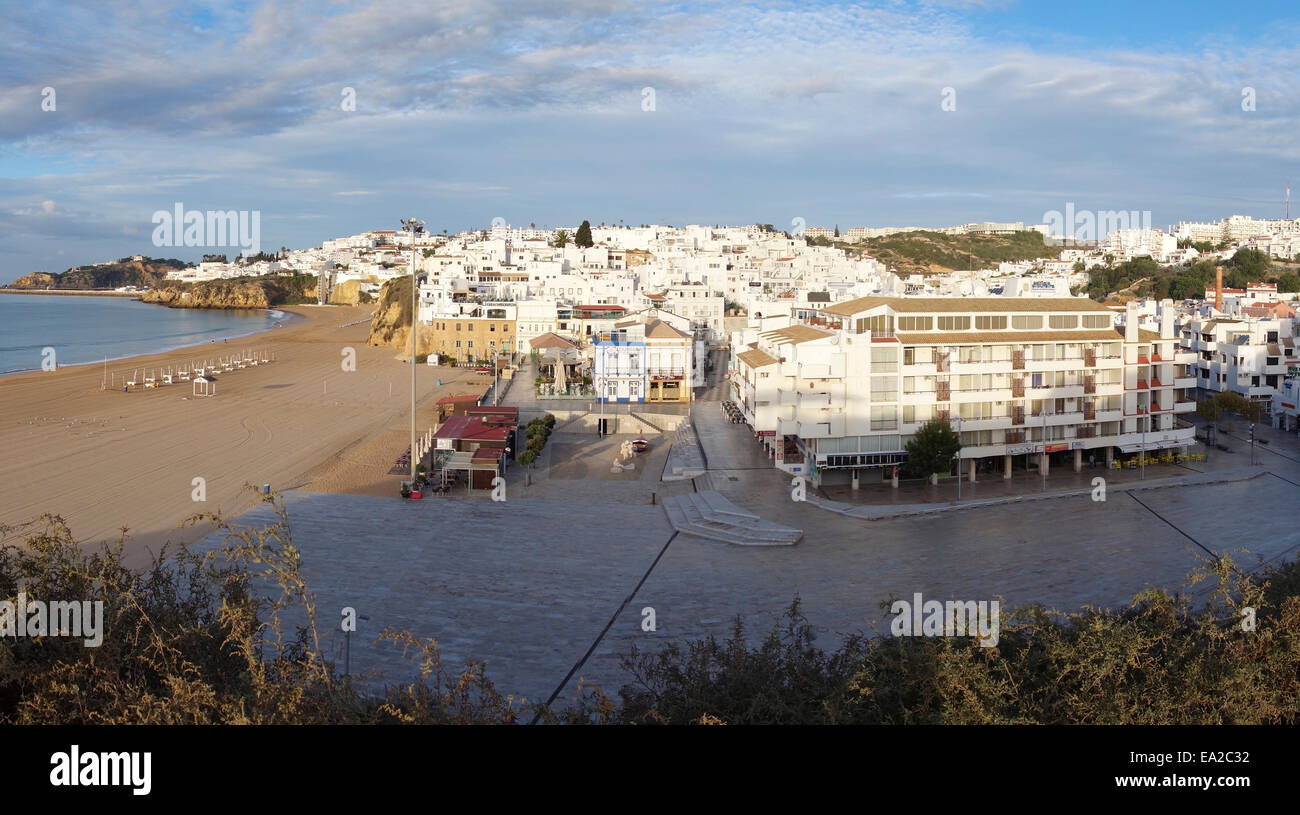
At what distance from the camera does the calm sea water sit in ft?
206

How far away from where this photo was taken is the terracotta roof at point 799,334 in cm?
2673

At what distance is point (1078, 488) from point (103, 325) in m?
92.2

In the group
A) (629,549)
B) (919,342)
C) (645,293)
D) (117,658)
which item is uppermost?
(645,293)

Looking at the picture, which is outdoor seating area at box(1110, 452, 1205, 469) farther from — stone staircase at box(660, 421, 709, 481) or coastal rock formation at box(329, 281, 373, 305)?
coastal rock formation at box(329, 281, 373, 305)

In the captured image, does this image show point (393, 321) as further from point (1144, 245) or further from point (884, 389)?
point (1144, 245)

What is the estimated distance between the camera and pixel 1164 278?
7506 cm

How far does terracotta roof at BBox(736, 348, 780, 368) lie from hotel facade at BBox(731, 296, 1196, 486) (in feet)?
0.33

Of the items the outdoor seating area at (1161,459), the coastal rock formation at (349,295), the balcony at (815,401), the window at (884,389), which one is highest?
the coastal rock formation at (349,295)

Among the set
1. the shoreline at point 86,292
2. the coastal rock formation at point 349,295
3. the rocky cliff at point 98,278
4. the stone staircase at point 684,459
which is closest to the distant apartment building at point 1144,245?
the stone staircase at point 684,459

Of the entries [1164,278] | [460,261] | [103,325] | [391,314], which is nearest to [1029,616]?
[391,314]

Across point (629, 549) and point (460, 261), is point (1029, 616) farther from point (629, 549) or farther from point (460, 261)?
point (460, 261)

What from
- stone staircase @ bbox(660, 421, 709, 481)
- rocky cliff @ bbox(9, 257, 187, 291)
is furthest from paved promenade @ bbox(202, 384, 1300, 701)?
rocky cliff @ bbox(9, 257, 187, 291)

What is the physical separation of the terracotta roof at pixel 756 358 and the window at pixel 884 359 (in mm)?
3218

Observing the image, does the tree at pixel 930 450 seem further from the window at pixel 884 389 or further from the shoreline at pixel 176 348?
the shoreline at pixel 176 348
